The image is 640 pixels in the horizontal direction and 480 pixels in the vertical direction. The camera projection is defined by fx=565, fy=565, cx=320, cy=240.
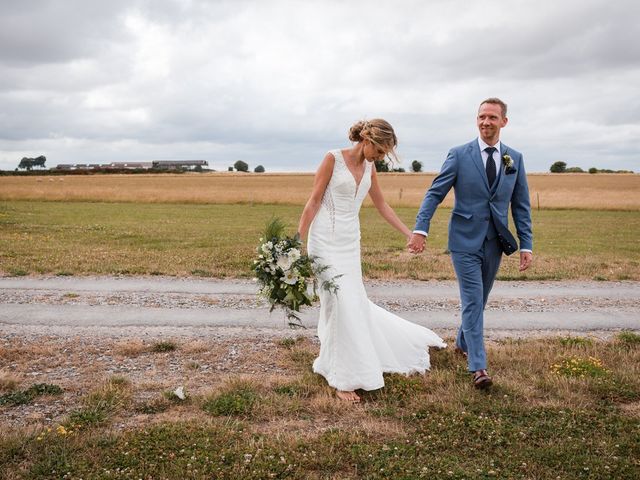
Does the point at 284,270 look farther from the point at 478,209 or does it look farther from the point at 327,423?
the point at 478,209

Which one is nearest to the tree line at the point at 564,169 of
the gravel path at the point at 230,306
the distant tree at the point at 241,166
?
the distant tree at the point at 241,166

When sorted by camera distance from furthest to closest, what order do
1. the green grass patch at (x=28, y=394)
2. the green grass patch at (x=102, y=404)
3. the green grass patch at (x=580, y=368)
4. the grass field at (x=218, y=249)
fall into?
the grass field at (x=218, y=249) → the green grass patch at (x=580, y=368) → the green grass patch at (x=28, y=394) → the green grass patch at (x=102, y=404)

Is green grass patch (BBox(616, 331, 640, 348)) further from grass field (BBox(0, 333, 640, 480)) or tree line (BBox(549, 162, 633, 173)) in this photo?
tree line (BBox(549, 162, 633, 173))

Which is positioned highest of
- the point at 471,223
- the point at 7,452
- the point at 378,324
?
the point at 471,223

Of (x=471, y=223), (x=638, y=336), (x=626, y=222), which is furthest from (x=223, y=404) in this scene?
(x=626, y=222)

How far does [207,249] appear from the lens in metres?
17.3

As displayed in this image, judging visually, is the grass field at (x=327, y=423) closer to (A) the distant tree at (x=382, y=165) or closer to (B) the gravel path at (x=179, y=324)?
(B) the gravel path at (x=179, y=324)

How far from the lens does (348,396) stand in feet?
19.5

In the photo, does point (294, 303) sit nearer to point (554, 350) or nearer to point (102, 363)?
point (102, 363)

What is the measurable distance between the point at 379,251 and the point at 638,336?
Result: 31.9 feet

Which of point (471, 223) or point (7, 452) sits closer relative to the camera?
point (7, 452)

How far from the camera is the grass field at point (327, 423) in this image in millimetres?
4461

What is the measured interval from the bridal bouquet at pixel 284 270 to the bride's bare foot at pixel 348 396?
3.30ft

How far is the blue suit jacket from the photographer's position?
638 centimetres
